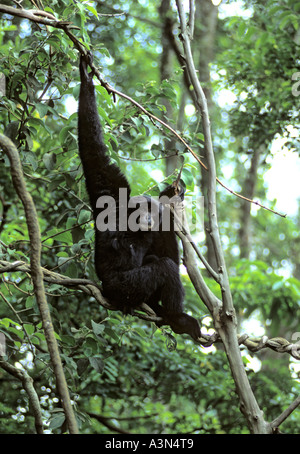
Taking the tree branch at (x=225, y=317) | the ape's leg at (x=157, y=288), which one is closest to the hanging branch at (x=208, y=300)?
the tree branch at (x=225, y=317)

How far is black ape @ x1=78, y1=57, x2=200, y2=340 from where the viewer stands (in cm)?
360

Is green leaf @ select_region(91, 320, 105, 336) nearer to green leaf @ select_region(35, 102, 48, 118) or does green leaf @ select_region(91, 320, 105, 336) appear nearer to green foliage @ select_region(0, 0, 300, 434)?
green foliage @ select_region(0, 0, 300, 434)

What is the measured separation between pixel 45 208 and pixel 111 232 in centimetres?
214

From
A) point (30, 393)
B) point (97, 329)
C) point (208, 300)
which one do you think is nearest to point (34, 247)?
point (208, 300)

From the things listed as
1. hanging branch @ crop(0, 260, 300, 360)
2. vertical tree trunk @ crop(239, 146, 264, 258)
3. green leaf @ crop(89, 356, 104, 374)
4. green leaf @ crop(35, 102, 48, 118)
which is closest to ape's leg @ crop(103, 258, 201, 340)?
green leaf @ crop(89, 356, 104, 374)

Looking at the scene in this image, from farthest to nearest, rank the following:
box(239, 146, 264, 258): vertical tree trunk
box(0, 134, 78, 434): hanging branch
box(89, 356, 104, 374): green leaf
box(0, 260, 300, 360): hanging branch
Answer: box(239, 146, 264, 258): vertical tree trunk, box(89, 356, 104, 374): green leaf, box(0, 260, 300, 360): hanging branch, box(0, 134, 78, 434): hanging branch

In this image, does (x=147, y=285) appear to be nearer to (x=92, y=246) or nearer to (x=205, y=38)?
(x=92, y=246)

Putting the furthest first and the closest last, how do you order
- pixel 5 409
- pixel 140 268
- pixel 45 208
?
pixel 45 208
pixel 5 409
pixel 140 268

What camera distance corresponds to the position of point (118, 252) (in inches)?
154

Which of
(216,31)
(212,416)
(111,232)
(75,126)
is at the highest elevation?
(216,31)

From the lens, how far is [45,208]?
5.79m

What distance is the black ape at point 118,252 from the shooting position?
3.60 m
